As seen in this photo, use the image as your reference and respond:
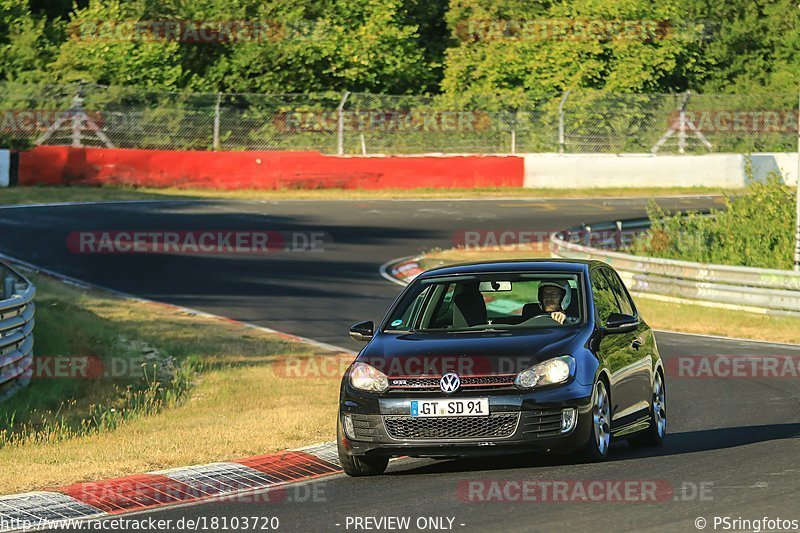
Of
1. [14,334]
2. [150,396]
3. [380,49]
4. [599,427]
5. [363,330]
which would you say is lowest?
[150,396]

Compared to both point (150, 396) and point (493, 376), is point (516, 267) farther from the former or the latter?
point (150, 396)

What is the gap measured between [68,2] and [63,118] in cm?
1459

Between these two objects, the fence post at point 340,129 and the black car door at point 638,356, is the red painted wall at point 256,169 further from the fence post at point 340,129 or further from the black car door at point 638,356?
the black car door at point 638,356

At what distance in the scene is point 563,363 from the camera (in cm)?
921

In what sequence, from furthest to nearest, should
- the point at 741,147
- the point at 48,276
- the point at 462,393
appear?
the point at 741,147 < the point at 48,276 < the point at 462,393

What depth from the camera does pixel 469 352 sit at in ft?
30.5

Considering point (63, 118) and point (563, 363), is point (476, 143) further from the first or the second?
point (563, 363)

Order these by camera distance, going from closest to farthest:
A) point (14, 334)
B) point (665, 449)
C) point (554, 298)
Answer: point (554, 298) → point (665, 449) → point (14, 334)

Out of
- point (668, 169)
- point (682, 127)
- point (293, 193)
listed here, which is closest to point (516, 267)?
point (293, 193)

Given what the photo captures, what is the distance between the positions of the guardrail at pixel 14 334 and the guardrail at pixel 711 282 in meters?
10.4

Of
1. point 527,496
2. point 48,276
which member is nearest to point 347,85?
point 48,276

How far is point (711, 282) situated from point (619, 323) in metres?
11.6

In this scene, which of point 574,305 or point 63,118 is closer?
point 574,305

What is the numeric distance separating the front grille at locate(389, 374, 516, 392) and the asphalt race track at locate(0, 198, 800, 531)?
604 millimetres
